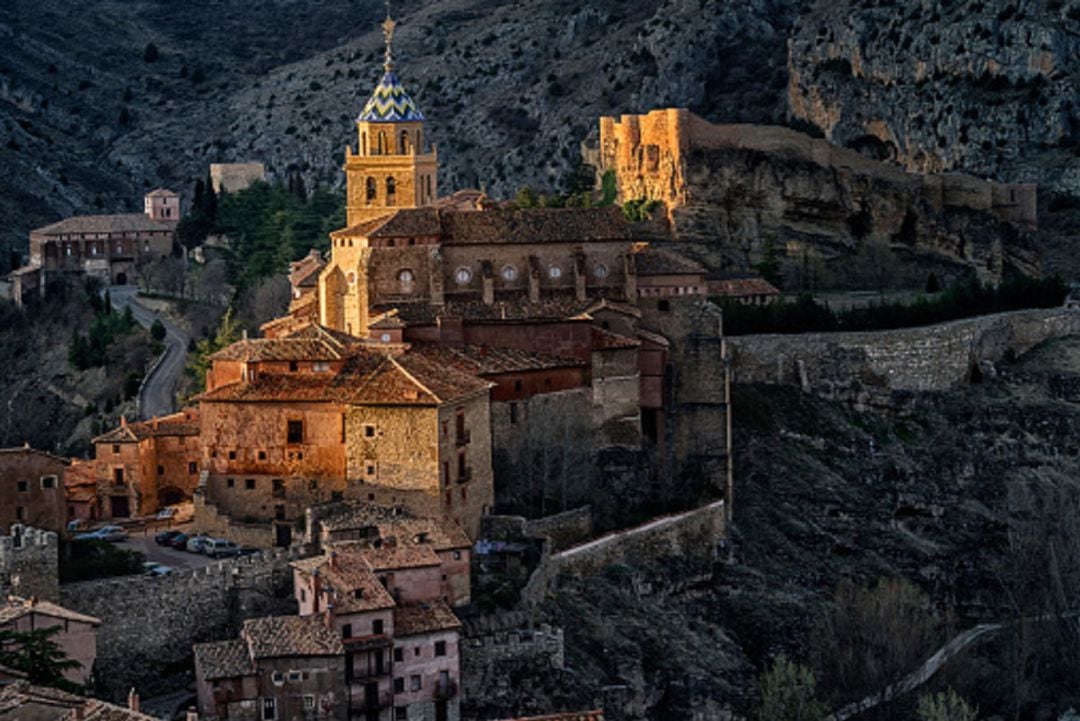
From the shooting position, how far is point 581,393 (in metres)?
75.8

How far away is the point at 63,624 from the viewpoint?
5916cm

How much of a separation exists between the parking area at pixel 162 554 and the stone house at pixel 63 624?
5.16 metres

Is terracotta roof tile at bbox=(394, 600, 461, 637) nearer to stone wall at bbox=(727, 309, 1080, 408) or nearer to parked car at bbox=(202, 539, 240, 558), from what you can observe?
parked car at bbox=(202, 539, 240, 558)

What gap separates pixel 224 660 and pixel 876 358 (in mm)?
34140

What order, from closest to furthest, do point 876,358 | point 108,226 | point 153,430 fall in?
point 153,430 → point 876,358 → point 108,226

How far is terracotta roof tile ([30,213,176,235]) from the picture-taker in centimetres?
11381

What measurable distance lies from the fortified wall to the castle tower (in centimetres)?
779

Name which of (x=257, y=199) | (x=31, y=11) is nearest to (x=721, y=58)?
(x=257, y=199)

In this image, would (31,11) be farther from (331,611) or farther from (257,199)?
(331,611)

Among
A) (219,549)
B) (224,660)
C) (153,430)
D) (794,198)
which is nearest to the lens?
(224,660)

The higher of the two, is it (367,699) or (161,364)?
(161,364)

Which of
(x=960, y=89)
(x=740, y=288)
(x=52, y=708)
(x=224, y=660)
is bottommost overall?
(x=224, y=660)

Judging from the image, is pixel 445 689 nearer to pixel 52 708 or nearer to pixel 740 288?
pixel 52 708

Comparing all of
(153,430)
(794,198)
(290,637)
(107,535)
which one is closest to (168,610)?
(290,637)
